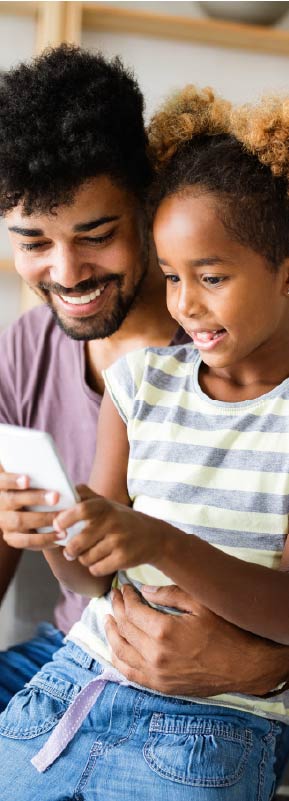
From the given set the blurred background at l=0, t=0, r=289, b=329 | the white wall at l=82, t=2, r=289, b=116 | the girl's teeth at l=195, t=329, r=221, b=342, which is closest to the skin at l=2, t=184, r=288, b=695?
the girl's teeth at l=195, t=329, r=221, b=342

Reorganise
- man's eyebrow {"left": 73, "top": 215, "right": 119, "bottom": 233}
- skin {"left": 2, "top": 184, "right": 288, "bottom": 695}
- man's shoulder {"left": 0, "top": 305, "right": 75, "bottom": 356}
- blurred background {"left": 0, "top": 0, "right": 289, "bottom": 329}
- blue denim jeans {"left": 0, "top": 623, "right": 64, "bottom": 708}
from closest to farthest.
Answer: skin {"left": 2, "top": 184, "right": 288, "bottom": 695}, man's eyebrow {"left": 73, "top": 215, "right": 119, "bottom": 233}, blue denim jeans {"left": 0, "top": 623, "right": 64, "bottom": 708}, man's shoulder {"left": 0, "top": 305, "right": 75, "bottom": 356}, blurred background {"left": 0, "top": 0, "right": 289, "bottom": 329}

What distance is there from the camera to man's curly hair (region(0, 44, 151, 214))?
1.46 m

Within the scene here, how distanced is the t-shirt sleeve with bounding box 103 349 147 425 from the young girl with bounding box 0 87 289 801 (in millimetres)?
17

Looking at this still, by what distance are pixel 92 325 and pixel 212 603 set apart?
598mm

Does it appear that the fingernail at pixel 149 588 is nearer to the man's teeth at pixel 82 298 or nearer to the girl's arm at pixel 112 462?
the girl's arm at pixel 112 462

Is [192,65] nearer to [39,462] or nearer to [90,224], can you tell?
[90,224]

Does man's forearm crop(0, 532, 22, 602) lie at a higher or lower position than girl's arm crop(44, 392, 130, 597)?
lower

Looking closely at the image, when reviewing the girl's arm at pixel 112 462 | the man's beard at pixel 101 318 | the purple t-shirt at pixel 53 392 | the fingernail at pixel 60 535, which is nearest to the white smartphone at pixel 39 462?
the fingernail at pixel 60 535

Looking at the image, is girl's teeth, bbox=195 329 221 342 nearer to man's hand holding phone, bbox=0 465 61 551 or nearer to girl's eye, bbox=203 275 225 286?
girl's eye, bbox=203 275 225 286

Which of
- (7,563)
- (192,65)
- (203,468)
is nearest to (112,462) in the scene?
(203,468)

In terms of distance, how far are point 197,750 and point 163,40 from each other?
2352 mm

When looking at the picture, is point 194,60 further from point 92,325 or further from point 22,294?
point 92,325

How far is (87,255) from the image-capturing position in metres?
1.53

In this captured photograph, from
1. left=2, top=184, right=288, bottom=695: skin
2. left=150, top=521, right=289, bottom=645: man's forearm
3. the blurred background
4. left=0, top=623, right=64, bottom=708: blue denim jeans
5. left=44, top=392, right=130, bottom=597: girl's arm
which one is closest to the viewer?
left=150, top=521, right=289, bottom=645: man's forearm
